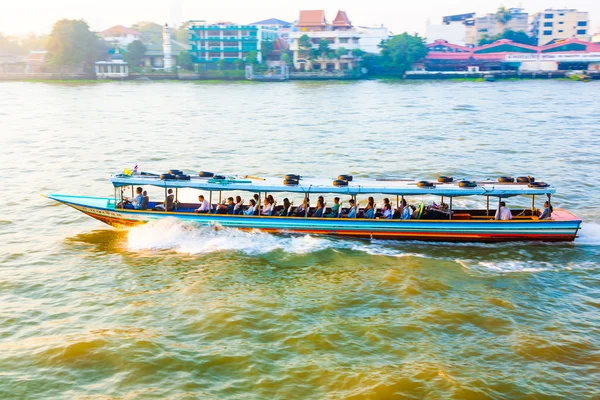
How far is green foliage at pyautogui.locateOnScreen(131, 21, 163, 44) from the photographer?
11272 cm

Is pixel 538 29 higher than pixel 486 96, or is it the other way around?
pixel 538 29

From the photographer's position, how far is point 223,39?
80.9 meters

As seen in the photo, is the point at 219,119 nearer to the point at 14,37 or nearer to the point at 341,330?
the point at 341,330

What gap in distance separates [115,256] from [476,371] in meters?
8.68

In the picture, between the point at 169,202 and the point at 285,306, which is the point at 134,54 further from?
the point at 285,306

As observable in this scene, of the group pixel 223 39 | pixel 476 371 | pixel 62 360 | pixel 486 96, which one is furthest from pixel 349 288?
pixel 223 39

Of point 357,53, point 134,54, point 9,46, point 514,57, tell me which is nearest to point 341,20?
point 357,53

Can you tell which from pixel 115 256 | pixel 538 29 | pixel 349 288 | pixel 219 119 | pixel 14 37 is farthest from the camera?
pixel 14 37

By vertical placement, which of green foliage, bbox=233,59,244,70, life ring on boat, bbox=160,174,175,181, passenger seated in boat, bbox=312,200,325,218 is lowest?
passenger seated in boat, bbox=312,200,325,218

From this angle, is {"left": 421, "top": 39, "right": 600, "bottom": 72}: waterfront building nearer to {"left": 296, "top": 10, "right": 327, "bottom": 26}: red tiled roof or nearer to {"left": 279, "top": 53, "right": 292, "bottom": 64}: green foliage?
{"left": 296, "top": 10, "right": 327, "bottom": 26}: red tiled roof

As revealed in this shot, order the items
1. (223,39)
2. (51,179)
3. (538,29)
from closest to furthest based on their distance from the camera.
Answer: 1. (51,179)
2. (223,39)
3. (538,29)

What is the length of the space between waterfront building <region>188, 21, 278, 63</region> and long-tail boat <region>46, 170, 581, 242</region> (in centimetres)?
6740

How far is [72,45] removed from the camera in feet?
252

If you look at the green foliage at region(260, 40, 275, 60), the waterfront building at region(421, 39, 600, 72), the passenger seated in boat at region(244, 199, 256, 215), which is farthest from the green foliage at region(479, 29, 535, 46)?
the passenger seated in boat at region(244, 199, 256, 215)
